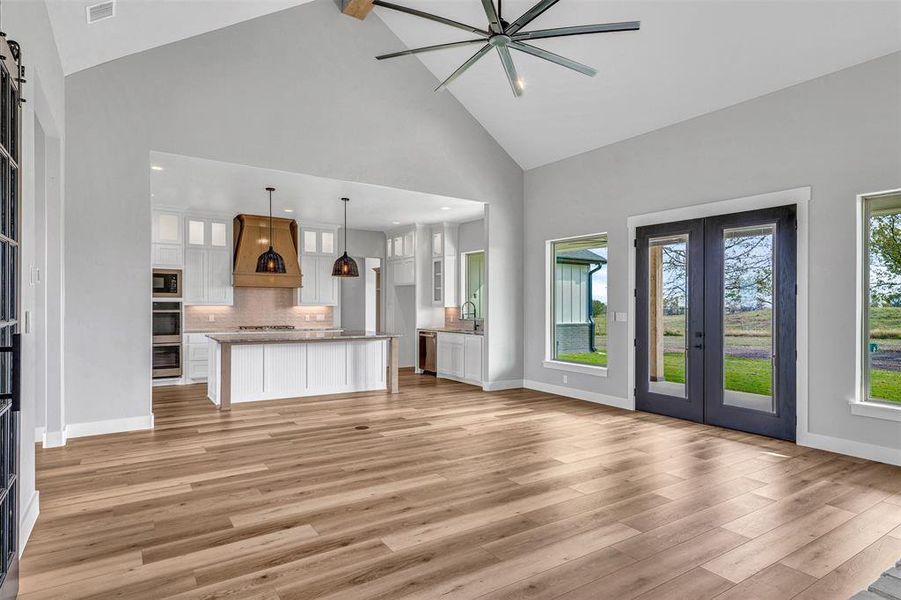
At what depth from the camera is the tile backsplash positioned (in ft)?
28.5

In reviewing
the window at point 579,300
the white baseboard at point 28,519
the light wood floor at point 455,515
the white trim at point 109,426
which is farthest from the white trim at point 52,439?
the window at point 579,300

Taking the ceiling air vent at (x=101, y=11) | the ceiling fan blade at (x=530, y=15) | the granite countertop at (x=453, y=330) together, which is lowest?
the granite countertop at (x=453, y=330)

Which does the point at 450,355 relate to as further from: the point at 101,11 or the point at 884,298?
the point at 101,11

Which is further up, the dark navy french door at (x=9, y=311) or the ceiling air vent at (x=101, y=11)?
the ceiling air vent at (x=101, y=11)

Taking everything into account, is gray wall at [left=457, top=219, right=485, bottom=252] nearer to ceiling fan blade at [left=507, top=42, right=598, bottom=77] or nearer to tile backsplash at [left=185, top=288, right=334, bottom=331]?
tile backsplash at [left=185, top=288, right=334, bottom=331]

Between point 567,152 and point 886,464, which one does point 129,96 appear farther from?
point 886,464

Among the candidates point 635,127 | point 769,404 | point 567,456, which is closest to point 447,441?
point 567,456

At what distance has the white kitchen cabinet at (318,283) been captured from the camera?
30.7 feet

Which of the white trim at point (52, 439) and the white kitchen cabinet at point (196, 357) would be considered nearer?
the white trim at point (52, 439)

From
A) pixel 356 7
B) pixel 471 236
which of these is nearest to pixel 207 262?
pixel 471 236

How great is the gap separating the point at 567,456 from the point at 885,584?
2.59m

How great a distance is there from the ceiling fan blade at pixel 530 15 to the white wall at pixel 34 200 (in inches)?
120

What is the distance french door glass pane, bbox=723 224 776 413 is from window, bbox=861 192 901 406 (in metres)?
0.75

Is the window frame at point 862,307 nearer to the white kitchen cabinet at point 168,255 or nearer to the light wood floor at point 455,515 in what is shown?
the light wood floor at point 455,515
